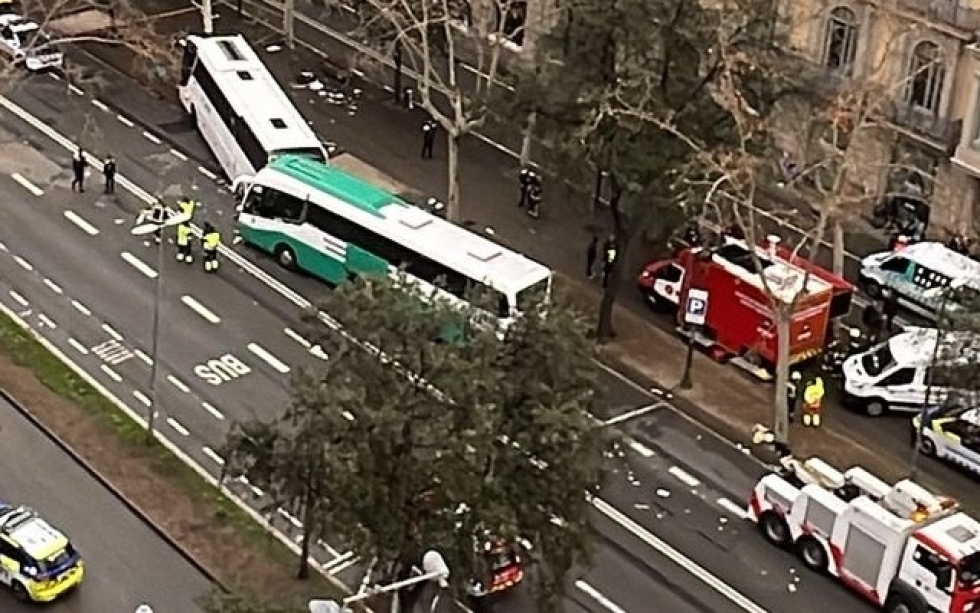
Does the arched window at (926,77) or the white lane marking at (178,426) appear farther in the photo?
the arched window at (926,77)

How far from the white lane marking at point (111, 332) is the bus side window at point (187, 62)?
1629 cm

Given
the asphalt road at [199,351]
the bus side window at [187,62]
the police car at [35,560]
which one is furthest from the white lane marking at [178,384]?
the bus side window at [187,62]

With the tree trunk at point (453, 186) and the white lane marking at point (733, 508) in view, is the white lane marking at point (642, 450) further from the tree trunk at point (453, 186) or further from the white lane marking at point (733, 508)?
the tree trunk at point (453, 186)

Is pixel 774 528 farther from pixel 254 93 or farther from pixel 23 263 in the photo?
pixel 254 93

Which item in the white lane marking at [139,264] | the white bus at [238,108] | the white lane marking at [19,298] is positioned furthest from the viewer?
the white bus at [238,108]

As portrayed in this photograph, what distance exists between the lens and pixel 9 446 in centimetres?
5381

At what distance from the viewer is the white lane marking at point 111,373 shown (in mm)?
57188

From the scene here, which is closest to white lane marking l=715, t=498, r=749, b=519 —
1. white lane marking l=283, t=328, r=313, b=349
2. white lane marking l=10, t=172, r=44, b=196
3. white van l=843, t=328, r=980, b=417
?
white van l=843, t=328, r=980, b=417

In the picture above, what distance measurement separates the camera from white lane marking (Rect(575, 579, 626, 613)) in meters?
48.9

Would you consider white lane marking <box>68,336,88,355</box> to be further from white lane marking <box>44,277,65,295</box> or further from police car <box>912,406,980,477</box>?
police car <box>912,406,980,477</box>

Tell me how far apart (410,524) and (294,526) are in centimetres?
931

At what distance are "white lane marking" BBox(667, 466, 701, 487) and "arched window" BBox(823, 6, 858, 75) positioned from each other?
20823mm

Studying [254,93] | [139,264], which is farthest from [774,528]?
[254,93]

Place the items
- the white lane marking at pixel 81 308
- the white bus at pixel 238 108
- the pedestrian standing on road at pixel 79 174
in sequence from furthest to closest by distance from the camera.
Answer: the white bus at pixel 238 108 → the pedestrian standing on road at pixel 79 174 → the white lane marking at pixel 81 308
